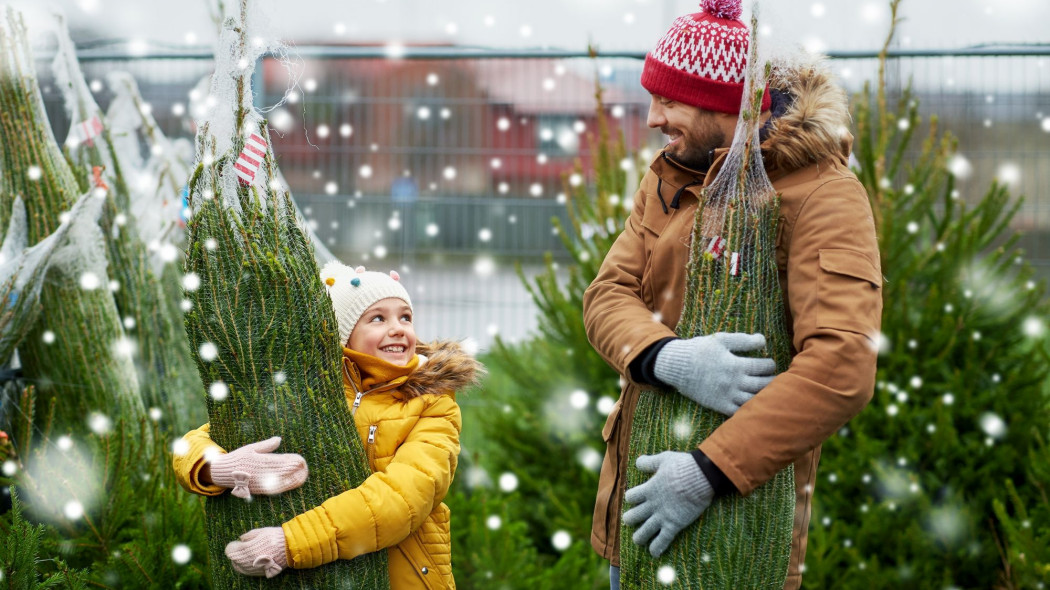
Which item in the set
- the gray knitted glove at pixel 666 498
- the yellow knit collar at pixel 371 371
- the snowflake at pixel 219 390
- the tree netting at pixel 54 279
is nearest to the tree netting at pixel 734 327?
the gray knitted glove at pixel 666 498

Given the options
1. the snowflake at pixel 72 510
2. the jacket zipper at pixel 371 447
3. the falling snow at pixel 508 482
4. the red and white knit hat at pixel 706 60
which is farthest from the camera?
the falling snow at pixel 508 482

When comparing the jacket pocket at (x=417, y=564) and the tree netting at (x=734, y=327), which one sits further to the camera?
the jacket pocket at (x=417, y=564)

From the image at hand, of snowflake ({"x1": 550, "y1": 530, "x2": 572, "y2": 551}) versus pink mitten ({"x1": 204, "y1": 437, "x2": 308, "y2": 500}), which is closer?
pink mitten ({"x1": 204, "y1": 437, "x2": 308, "y2": 500})

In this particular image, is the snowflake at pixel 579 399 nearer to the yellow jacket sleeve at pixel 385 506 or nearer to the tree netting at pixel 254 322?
the yellow jacket sleeve at pixel 385 506

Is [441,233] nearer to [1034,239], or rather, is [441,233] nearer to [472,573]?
[472,573]

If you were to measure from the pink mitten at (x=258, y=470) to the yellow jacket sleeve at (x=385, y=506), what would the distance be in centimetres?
9

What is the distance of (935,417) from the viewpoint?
3.85m

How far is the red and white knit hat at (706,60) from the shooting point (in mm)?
1991

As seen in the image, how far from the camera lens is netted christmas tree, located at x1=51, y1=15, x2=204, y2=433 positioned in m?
3.70

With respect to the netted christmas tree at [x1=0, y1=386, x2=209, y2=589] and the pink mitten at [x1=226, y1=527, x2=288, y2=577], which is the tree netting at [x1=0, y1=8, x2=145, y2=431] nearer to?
the netted christmas tree at [x1=0, y1=386, x2=209, y2=589]

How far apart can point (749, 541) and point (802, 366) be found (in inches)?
14.4

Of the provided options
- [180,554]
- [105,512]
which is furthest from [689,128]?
[105,512]

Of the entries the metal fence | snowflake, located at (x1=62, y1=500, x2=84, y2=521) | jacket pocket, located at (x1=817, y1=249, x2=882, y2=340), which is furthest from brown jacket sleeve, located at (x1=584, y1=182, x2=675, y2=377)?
the metal fence

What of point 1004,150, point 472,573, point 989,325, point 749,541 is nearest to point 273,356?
point 749,541
